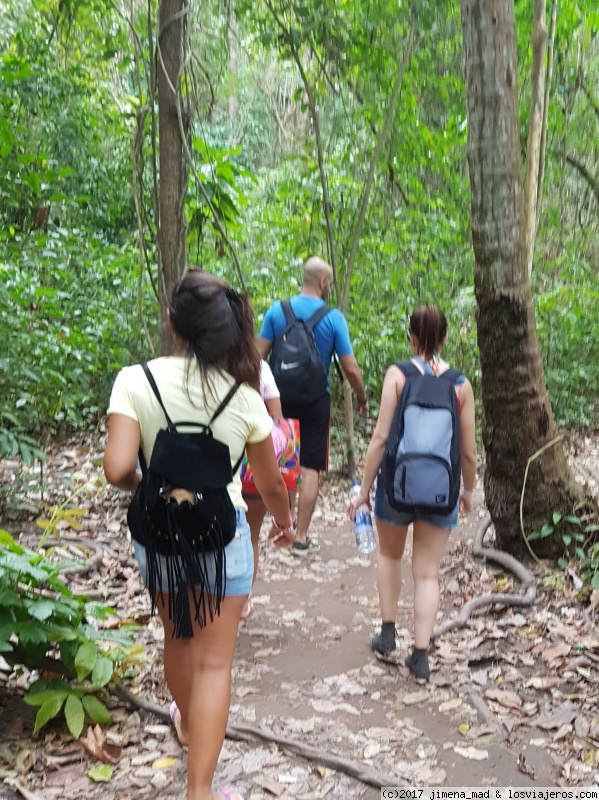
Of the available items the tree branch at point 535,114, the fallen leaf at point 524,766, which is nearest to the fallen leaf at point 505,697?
the fallen leaf at point 524,766

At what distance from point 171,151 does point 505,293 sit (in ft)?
8.23

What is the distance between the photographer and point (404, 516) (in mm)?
3297

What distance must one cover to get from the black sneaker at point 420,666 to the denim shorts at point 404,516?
657 mm

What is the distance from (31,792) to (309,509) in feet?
9.99

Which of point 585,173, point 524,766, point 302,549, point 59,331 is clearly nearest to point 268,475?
point 524,766

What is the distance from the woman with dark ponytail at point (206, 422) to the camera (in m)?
2.03

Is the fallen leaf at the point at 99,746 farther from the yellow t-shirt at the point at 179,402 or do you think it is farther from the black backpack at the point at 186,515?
the yellow t-shirt at the point at 179,402

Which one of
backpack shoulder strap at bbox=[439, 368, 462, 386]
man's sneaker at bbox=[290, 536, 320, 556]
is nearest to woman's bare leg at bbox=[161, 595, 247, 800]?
backpack shoulder strap at bbox=[439, 368, 462, 386]

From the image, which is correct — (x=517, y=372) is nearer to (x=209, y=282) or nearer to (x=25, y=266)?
(x=209, y=282)

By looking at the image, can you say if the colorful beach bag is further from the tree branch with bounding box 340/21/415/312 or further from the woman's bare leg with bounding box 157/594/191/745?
the tree branch with bounding box 340/21/415/312

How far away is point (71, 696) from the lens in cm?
255

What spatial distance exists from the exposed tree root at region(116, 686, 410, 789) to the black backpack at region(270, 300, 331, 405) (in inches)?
91.9

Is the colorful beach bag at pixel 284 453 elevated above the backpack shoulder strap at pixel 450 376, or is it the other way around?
the backpack shoulder strap at pixel 450 376

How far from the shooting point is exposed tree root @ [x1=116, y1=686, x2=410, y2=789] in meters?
2.45
